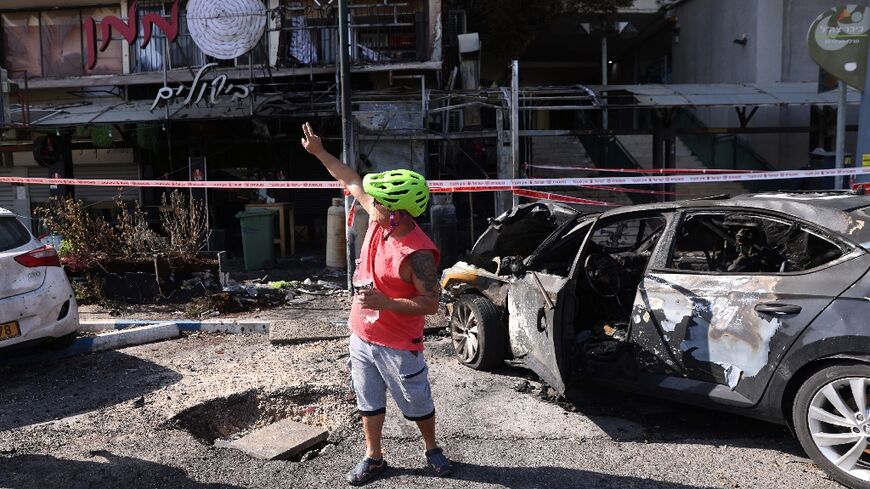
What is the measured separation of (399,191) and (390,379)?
3.31 ft

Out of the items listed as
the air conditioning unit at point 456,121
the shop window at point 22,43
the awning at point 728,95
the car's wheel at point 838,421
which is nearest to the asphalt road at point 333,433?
the car's wheel at point 838,421

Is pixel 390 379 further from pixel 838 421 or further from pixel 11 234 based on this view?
pixel 11 234

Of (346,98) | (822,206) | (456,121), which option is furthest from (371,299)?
(456,121)

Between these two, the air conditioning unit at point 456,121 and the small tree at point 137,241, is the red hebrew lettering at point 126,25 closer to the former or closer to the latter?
the air conditioning unit at point 456,121

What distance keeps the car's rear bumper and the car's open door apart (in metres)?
3.86

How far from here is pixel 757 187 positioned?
14578 millimetres

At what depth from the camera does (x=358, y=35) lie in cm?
1409

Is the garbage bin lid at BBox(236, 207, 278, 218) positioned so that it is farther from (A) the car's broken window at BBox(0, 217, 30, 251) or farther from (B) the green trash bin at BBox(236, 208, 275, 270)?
(A) the car's broken window at BBox(0, 217, 30, 251)

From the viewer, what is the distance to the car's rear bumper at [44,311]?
546 cm

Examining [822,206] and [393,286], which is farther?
[822,206]

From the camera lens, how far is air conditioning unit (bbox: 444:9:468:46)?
1531 cm

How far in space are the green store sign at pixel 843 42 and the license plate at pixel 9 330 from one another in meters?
9.70

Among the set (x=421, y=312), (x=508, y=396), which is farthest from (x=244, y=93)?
(x=421, y=312)

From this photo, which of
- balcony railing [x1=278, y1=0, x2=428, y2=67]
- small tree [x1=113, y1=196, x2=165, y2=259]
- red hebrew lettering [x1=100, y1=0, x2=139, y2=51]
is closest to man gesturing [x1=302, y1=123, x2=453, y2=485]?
small tree [x1=113, y1=196, x2=165, y2=259]
